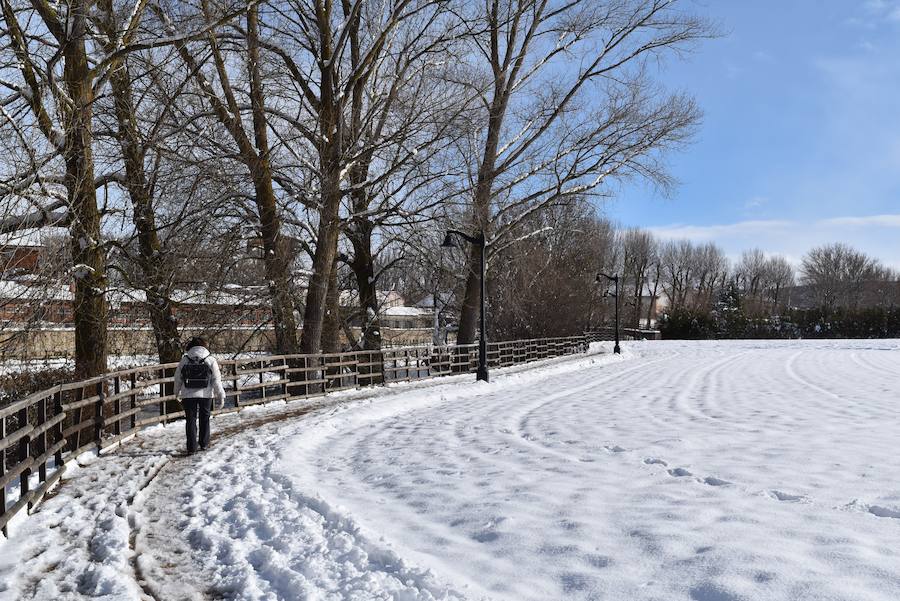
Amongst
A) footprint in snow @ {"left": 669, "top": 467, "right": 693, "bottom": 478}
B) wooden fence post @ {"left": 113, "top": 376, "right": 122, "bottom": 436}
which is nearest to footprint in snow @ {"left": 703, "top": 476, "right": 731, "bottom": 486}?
footprint in snow @ {"left": 669, "top": 467, "right": 693, "bottom": 478}

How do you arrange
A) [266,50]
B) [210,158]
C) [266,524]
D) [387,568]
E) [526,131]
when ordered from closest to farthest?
[387,568] → [266,524] → [210,158] → [266,50] → [526,131]

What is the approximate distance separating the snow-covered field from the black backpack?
3.23ft

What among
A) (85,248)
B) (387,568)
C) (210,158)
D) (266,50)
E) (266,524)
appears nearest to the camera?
(387,568)

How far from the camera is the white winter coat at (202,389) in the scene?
999cm

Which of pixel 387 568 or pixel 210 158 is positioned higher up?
pixel 210 158

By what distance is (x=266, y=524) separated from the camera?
6.16 m

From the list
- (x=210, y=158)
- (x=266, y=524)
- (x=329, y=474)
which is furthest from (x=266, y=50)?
(x=266, y=524)

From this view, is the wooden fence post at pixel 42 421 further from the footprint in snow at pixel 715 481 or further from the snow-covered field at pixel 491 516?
the footprint in snow at pixel 715 481

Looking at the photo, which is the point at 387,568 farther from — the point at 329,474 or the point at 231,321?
the point at 231,321

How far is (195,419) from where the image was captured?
10.1 meters

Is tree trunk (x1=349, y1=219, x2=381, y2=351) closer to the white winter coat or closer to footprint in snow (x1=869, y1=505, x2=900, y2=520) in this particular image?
the white winter coat

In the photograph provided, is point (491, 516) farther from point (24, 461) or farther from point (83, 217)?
point (83, 217)

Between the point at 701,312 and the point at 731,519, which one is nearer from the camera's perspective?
the point at 731,519

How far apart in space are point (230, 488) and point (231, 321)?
12.0 meters
